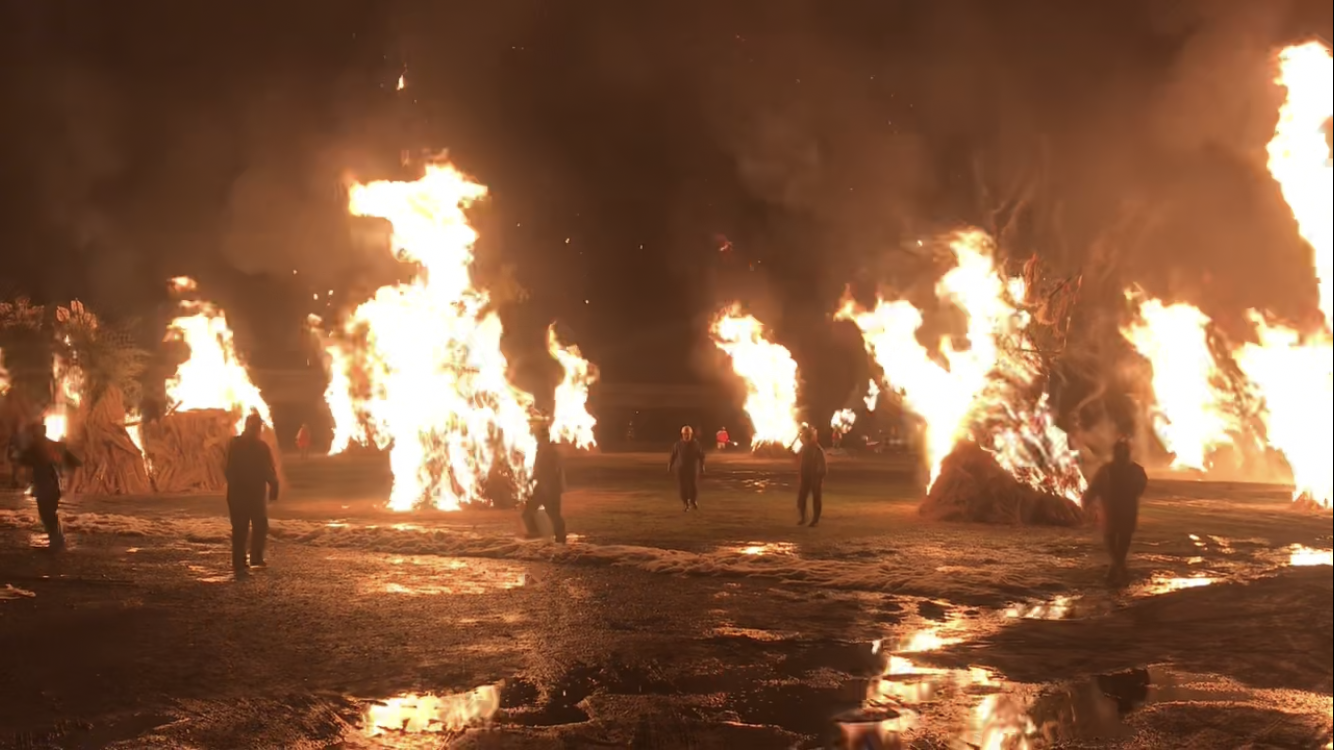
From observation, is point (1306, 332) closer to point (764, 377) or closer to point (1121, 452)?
point (1121, 452)

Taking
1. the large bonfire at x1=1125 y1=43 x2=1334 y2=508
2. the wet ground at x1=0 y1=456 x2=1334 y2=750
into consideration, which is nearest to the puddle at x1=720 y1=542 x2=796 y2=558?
the wet ground at x1=0 y1=456 x2=1334 y2=750

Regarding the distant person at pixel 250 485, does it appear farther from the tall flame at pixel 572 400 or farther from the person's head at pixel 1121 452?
the tall flame at pixel 572 400

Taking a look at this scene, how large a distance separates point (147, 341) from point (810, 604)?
135 feet

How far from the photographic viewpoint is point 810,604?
439 inches

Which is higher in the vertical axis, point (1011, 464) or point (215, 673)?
point (1011, 464)

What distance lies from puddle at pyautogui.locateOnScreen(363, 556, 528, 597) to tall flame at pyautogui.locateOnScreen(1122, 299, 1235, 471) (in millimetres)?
29039

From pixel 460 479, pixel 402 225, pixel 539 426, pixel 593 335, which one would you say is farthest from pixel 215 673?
pixel 593 335

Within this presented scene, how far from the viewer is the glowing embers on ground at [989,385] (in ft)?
64.6

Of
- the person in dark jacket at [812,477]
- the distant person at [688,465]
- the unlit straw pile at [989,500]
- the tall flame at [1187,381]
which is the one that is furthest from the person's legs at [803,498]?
the tall flame at [1187,381]

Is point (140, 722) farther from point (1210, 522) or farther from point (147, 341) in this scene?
point (147, 341)

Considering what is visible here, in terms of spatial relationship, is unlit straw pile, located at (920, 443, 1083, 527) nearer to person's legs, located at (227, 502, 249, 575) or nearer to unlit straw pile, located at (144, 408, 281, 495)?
person's legs, located at (227, 502, 249, 575)

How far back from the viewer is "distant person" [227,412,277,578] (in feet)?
42.8

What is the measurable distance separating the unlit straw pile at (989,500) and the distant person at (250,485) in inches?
450

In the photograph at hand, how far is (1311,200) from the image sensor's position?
21938 mm
